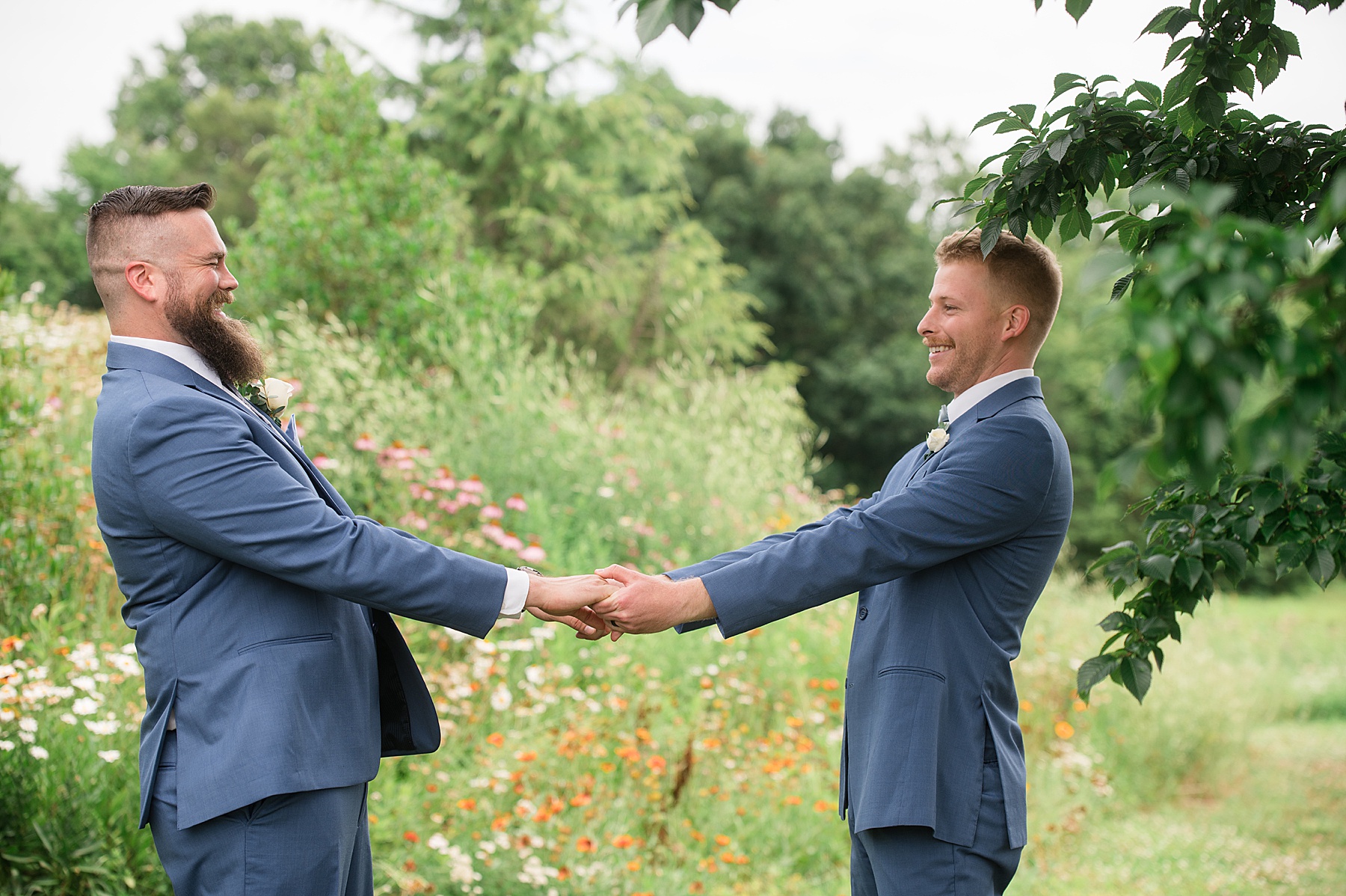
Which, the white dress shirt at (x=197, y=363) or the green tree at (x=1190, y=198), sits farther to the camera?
the white dress shirt at (x=197, y=363)

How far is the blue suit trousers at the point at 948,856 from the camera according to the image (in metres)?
2.19

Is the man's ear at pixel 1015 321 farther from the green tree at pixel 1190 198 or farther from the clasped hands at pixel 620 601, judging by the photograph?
the clasped hands at pixel 620 601

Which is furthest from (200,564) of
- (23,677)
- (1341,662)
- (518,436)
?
(1341,662)

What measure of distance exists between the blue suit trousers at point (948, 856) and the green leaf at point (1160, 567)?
562mm

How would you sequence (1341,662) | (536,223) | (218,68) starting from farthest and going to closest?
(218,68) < (536,223) < (1341,662)

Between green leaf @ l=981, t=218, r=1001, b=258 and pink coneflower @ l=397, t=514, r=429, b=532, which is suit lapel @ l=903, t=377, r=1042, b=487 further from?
pink coneflower @ l=397, t=514, r=429, b=532

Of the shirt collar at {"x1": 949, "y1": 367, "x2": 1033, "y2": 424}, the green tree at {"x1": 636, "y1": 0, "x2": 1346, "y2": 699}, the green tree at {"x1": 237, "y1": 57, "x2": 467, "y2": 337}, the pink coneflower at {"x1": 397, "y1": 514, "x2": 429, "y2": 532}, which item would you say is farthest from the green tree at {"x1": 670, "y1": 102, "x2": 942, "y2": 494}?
the green tree at {"x1": 636, "y1": 0, "x2": 1346, "y2": 699}

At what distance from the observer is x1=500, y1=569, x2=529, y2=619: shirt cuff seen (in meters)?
2.55

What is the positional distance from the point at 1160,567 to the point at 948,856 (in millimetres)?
823

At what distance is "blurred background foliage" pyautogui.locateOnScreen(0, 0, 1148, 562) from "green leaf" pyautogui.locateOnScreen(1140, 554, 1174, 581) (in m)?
5.14

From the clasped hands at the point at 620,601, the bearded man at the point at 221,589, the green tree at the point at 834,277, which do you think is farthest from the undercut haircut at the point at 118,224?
the green tree at the point at 834,277

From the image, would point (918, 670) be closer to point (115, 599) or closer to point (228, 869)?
point (228, 869)

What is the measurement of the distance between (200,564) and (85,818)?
5.59ft

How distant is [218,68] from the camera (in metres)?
32.5
